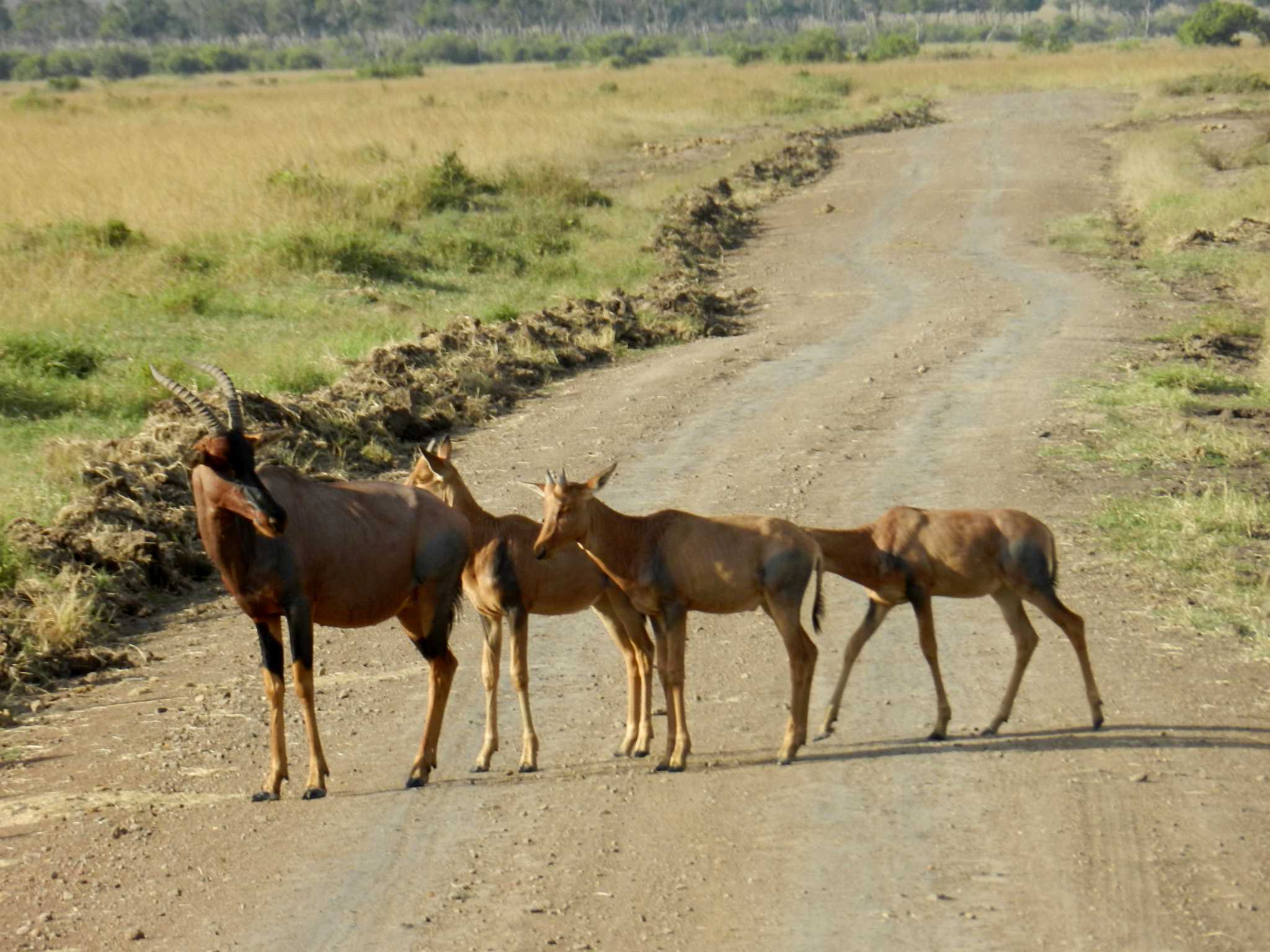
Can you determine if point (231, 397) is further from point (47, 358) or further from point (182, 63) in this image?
point (182, 63)

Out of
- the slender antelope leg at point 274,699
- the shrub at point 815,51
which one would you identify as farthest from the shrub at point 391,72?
the slender antelope leg at point 274,699

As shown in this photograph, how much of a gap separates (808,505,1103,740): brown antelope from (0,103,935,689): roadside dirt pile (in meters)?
2.79

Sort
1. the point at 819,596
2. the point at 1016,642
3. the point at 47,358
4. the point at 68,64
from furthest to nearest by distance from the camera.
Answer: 1. the point at 68,64
2. the point at 47,358
3. the point at 1016,642
4. the point at 819,596

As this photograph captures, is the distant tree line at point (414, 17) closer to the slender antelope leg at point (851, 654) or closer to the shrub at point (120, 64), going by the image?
the shrub at point (120, 64)

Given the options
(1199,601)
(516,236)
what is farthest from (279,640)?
(516,236)

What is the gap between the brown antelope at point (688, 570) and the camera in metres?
7.23

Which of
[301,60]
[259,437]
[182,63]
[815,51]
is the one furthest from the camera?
[301,60]

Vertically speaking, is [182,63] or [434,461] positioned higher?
[434,461]

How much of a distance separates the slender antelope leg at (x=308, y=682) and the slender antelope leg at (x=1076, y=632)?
337 cm

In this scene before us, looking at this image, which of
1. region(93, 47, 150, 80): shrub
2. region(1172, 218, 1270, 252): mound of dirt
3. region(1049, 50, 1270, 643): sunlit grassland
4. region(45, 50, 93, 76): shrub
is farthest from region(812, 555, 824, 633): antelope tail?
region(45, 50, 93, 76): shrub

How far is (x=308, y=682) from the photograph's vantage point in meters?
6.95

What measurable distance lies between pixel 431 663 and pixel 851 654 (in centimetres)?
201

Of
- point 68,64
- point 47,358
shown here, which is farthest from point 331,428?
point 68,64

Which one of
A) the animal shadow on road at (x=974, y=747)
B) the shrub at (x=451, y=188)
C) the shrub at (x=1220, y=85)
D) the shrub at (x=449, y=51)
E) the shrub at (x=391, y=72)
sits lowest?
the shrub at (x=449, y=51)
